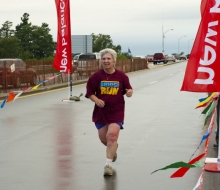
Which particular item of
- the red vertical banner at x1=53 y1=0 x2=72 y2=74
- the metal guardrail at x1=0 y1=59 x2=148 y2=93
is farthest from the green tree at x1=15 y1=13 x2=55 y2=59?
the red vertical banner at x1=53 y1=0 x2=72 y2=74

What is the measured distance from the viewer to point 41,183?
6941 millimetres

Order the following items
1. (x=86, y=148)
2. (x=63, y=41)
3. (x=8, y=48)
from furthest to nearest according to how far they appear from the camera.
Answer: (x=8, y=48) → (x=63, y=41) → (x=86, y=148)

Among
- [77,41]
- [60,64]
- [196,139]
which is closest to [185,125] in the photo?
[196,139]

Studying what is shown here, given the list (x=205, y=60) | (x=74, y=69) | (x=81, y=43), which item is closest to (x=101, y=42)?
(x=81, y=43)

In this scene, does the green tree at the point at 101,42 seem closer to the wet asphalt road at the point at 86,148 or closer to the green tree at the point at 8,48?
the green tree at the point at 8,48

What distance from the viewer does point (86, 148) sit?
9539mm

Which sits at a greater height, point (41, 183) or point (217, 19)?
point (217, 19)

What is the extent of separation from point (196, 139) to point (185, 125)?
2.12 meters

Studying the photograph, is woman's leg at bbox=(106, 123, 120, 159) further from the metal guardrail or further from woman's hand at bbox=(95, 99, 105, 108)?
the metal guardrail

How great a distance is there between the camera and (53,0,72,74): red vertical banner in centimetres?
1928

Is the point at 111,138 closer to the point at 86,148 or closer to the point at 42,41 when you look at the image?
the point at 86,148

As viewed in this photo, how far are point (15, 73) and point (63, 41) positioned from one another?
5.61 meters

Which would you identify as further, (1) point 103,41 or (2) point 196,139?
(1) point 103,41

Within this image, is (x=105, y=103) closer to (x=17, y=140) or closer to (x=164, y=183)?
(x=164, y=183)
